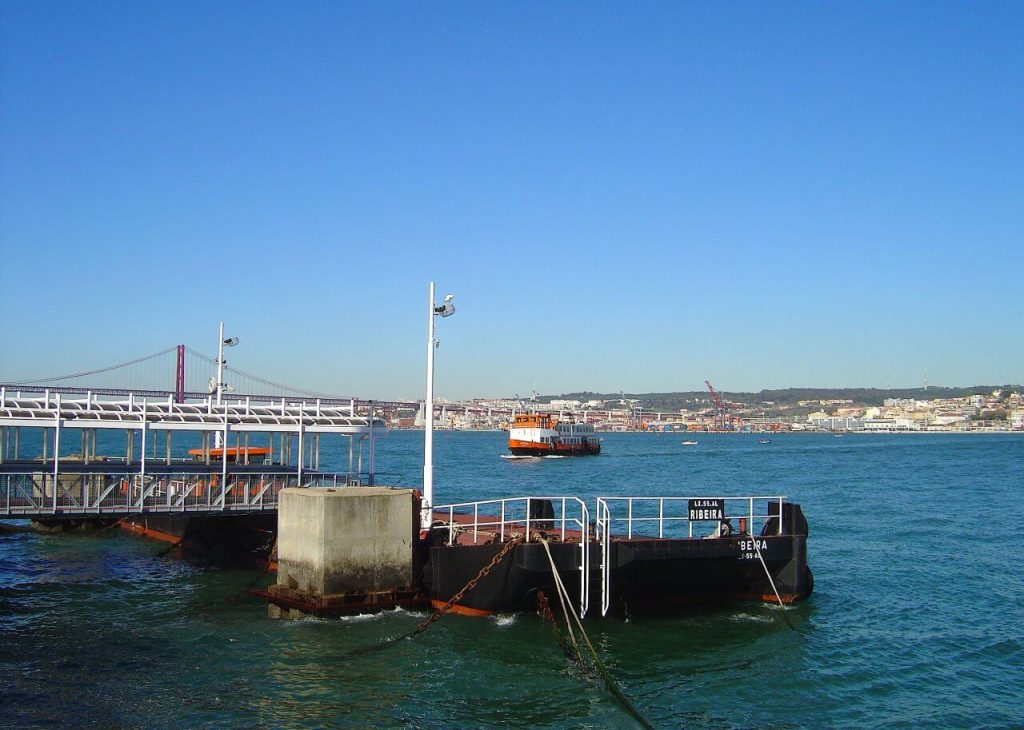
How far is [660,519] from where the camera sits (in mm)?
23016

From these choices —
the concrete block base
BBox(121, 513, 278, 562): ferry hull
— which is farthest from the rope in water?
BBox(121, 513, 278, 562): ferry hull

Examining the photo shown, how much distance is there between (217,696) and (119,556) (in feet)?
57.4

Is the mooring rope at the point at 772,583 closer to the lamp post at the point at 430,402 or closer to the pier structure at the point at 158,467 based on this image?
the lamp post at the point at 430,402

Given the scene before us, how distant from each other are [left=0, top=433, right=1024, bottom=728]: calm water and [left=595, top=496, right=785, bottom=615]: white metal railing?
1.87m

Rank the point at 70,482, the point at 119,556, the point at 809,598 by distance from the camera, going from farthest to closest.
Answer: the point at 119,556 → the point at 70,482 → the point at 809,598

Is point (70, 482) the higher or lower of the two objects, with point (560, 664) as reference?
higher

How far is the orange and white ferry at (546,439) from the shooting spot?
391 ft

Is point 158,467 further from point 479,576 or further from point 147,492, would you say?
point 479,576

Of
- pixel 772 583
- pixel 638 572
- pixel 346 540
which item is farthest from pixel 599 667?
pixel 772 583

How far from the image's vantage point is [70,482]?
1158 inches

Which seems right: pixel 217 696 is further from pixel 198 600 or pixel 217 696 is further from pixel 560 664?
pixel 198 600

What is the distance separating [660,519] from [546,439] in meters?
97.8

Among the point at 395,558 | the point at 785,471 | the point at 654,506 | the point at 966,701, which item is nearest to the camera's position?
the point at 966,701

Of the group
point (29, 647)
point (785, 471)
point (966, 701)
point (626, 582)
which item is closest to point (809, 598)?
point (626, 582)
